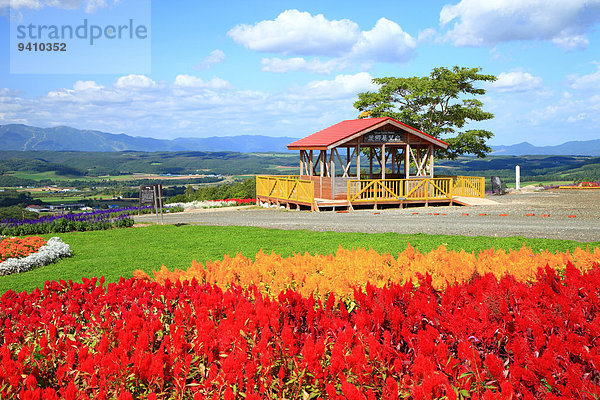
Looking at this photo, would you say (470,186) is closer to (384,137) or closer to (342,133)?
(384,137)

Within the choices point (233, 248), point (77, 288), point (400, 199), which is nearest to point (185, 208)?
point (400, 199)

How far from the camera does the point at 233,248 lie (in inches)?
420

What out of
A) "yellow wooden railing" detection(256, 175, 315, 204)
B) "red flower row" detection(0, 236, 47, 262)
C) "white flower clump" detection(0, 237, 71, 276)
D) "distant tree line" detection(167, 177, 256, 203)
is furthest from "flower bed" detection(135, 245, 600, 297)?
"distant tree line" detection(167, 177, 256, 203)

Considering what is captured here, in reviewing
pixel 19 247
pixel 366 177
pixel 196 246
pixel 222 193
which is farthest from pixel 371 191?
pixel 222 193

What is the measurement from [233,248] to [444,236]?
16.2 feet

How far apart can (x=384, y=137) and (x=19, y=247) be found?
1637cm

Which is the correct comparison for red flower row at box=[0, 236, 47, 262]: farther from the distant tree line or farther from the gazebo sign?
the distant tree line

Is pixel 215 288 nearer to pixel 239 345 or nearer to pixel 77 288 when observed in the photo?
pixel 239 345

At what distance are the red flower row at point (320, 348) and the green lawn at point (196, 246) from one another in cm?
405

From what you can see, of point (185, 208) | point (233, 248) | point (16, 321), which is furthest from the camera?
point (185, 208)

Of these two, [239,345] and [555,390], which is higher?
[239,345]

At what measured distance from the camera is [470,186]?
24.8m

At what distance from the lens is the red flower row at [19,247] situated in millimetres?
10430

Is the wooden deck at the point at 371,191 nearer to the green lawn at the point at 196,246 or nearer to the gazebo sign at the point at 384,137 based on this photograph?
the gazebo sign at the point at 384,137
